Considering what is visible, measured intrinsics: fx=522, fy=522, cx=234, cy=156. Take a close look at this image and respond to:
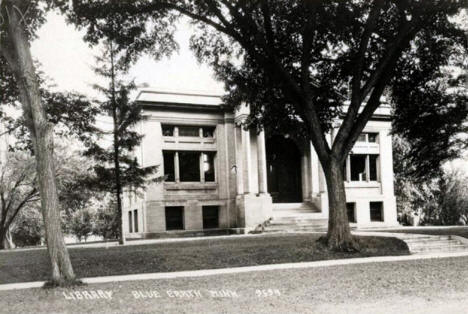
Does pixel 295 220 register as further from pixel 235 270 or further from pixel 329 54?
pixel 235 270

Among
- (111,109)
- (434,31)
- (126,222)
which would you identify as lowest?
(126,222)

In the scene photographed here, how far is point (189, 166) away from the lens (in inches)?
1266

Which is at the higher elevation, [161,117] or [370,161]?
[161,117]

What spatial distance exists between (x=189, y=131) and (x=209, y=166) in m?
2.56

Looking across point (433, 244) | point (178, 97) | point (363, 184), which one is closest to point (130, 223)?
point (178, 97)

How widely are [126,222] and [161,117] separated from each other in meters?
10.1

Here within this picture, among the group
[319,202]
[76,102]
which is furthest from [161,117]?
[319,202]

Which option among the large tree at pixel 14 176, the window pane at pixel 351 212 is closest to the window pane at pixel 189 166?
the large tree at pixel 14 176

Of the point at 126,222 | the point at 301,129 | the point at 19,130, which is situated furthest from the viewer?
the point at 126,222

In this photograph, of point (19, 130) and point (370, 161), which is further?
point (370, 161)

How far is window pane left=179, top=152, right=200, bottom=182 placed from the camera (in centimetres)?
3192

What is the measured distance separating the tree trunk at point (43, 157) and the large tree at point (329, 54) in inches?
183

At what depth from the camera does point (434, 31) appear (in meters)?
18.6

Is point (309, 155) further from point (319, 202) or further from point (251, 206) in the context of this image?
point (251, 206)
